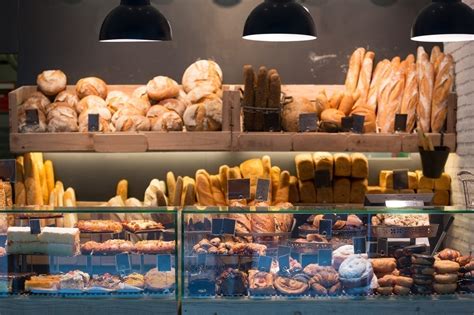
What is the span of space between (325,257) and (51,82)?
2957mm

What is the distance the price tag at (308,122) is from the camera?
5387 millimetres

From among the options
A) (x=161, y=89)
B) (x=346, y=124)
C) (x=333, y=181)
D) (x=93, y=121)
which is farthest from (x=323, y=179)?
(x=93, y=121)

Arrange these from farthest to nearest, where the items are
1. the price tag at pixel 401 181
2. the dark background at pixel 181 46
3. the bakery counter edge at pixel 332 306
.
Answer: the dark background at pixel 181 46, the price tag at pixel 401 181, the bakery counter edge at pixel 332 306

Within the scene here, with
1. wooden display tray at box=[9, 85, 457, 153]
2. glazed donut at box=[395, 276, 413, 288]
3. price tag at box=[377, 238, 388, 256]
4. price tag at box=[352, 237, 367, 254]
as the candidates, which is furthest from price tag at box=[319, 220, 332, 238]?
wooden display tray at box=[9, 85, 457, 153]

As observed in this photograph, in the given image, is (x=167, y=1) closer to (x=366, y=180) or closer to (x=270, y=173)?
(x=270, y=173)

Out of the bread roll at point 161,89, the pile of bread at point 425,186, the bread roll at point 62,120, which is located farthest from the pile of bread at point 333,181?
the bread roll at point 62,120

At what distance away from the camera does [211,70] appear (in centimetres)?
575

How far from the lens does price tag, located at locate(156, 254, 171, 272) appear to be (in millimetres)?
3312

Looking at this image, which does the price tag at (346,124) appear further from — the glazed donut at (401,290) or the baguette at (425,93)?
the glazed donut at (401,290)

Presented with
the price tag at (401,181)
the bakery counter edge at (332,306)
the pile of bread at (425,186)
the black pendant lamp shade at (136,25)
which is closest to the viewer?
the bakery counter edge at (332,306)

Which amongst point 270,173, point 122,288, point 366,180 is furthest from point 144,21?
point 366,180

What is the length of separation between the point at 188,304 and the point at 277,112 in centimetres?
233

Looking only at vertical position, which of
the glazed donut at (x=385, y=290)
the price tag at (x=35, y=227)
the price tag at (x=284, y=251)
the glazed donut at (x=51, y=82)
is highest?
the glazed donut at (x=51, y=82)

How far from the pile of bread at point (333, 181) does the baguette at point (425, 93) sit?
445 millimetres
